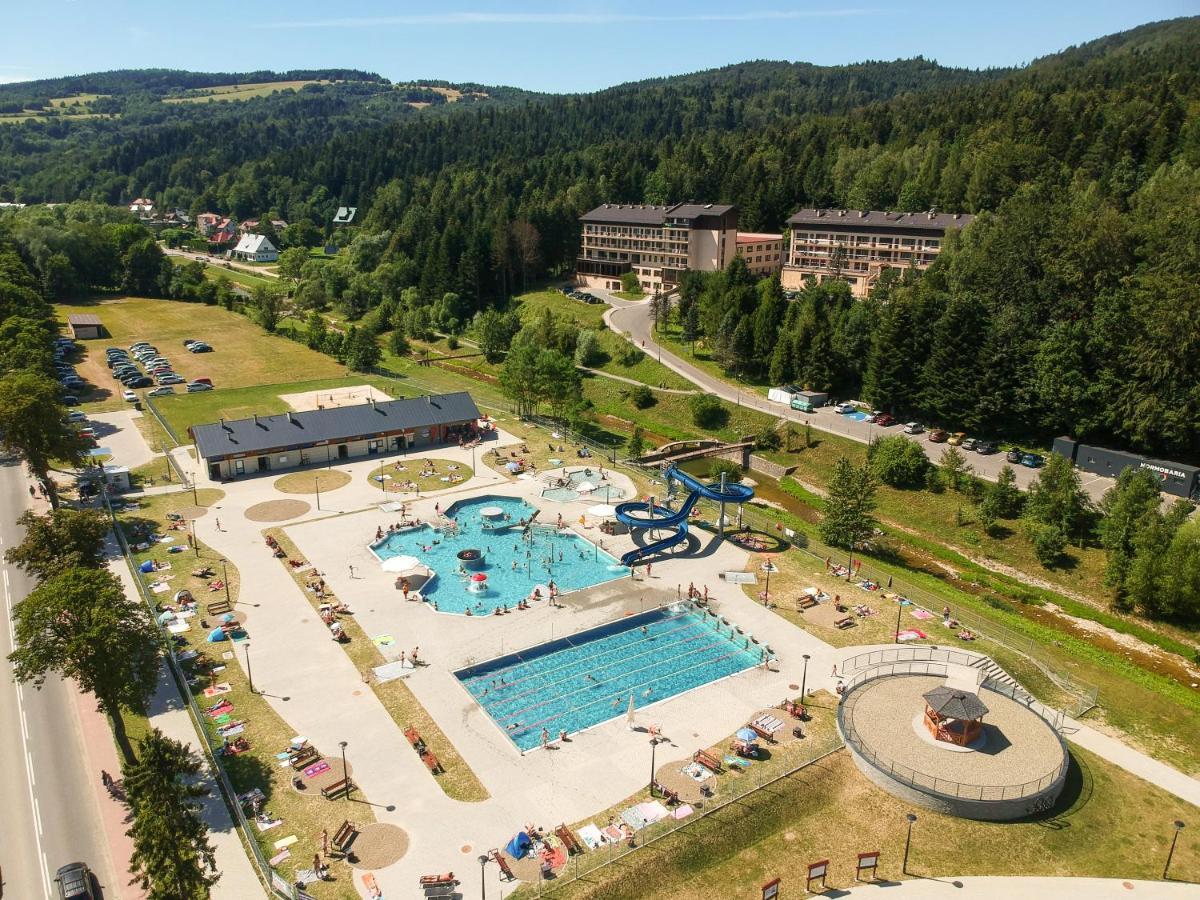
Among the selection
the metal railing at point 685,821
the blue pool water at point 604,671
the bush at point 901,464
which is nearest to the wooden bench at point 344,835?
the metal railing at point 685,821

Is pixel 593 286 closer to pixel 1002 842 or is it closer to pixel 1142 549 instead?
pixel 1142 549

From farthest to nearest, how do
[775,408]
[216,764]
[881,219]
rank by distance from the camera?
[881,219], [775,408], [216,764]

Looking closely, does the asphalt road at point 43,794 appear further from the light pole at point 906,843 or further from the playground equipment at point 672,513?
the playground equipment at point 672,513

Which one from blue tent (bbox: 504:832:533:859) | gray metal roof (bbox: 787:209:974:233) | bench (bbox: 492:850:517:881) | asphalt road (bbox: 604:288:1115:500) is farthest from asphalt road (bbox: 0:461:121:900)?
gray metal roof (bbox: 787:209:974:233)

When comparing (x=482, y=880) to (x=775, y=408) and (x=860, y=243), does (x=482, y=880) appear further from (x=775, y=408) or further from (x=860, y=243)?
(x=860, y=243)

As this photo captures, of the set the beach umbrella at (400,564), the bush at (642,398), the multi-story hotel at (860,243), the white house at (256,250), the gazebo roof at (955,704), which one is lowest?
the beach umbrella at (400,564)

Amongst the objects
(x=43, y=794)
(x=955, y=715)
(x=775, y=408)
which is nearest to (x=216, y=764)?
(x=43, y=794)
